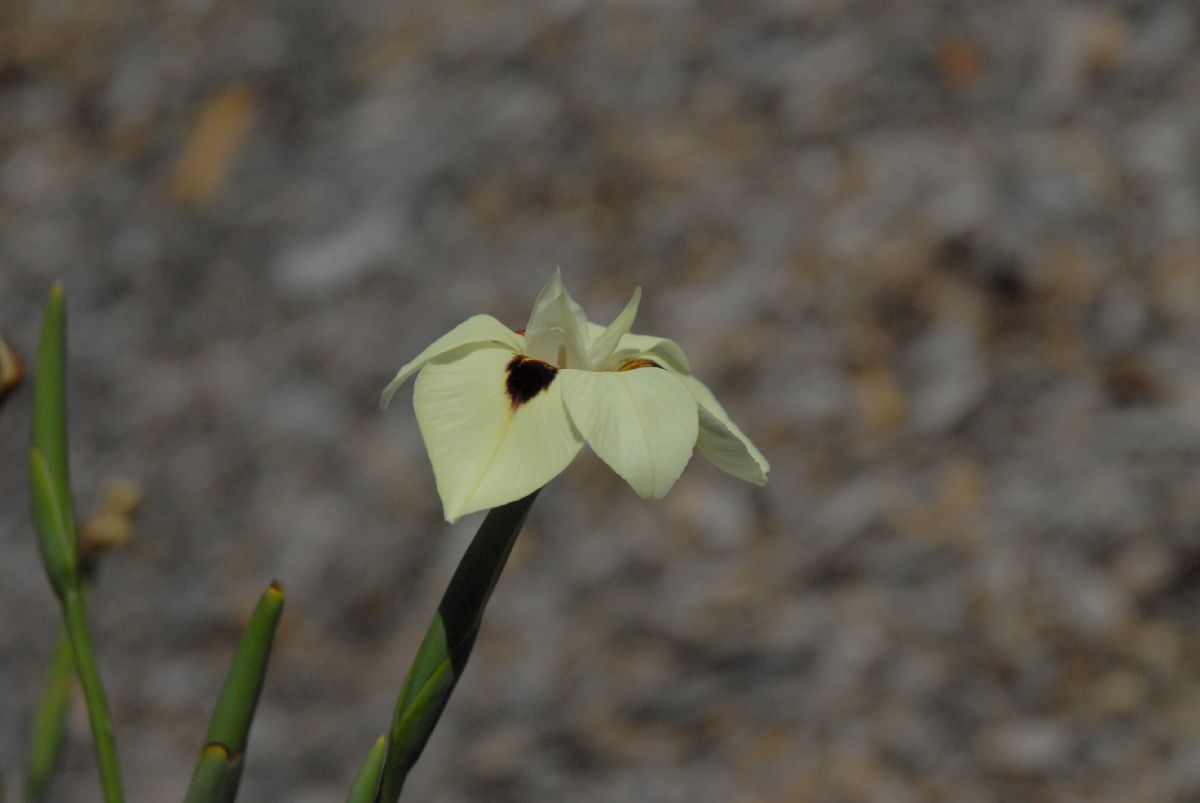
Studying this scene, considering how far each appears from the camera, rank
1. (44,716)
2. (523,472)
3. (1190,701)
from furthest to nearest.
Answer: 1. (1190,701)
2. (44,716)
3. (523,472)

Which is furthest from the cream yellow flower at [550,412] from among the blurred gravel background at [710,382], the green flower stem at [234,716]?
the blurred gravel background at [710,382]

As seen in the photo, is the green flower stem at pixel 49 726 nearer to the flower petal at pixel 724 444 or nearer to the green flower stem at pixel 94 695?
the green flower stem at pixel 94 695

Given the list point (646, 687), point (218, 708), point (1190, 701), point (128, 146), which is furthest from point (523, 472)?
point (128, 146)

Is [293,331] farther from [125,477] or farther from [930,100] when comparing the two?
[930,100]

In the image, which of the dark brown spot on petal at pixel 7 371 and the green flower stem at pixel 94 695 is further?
the dark brown spot on petal at pixel 7 371

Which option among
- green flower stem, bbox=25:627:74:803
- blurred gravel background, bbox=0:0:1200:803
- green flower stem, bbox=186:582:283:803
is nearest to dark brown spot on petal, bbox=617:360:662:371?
green flower stem, bbox=186:582:283:803
